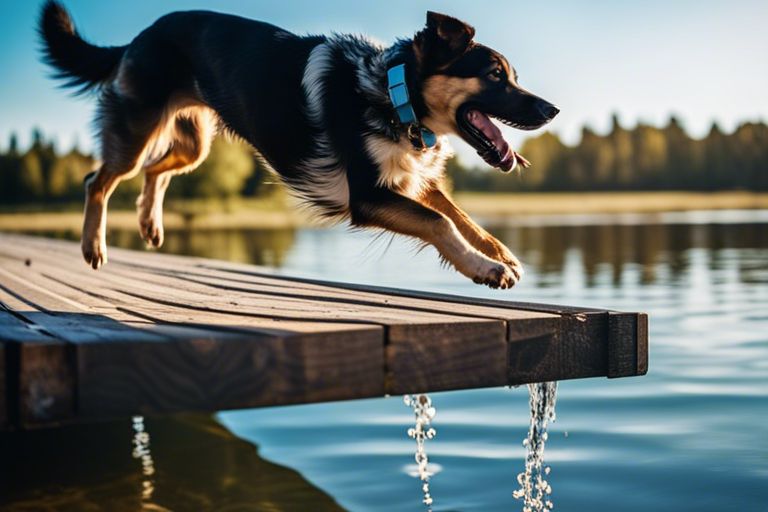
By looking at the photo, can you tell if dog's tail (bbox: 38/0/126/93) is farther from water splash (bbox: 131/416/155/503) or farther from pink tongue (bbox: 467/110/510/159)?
pink tongue (bbox: 467/110/510/159)

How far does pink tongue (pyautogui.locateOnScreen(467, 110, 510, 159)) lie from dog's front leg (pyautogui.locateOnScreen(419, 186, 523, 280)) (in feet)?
1.09

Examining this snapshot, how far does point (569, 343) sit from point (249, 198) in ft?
236

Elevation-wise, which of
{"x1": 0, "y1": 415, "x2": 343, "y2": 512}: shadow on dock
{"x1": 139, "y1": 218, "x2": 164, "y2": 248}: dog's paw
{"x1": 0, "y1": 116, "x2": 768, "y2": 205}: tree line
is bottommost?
{"x1": 0, "y1": 415, "x2": 343, "y2": 512}: shadow on dock

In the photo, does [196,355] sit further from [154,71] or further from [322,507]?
[154,71]

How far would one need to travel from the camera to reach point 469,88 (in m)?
3.83

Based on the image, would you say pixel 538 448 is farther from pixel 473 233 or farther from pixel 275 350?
pixel 275 350

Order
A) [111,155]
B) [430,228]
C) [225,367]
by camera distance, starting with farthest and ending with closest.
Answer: [111,155]
[430,228]
[225,367]

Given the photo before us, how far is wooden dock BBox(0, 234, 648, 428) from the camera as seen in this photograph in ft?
8.25

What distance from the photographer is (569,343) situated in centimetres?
315

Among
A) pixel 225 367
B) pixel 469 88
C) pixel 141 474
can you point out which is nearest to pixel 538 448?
pixel 469 88

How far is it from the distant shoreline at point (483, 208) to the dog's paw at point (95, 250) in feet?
140

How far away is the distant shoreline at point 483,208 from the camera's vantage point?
53.5 m

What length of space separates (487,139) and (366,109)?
508mm

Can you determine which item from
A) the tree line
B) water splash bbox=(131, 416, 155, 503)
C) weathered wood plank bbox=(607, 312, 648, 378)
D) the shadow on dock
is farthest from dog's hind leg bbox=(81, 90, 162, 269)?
the tree line
